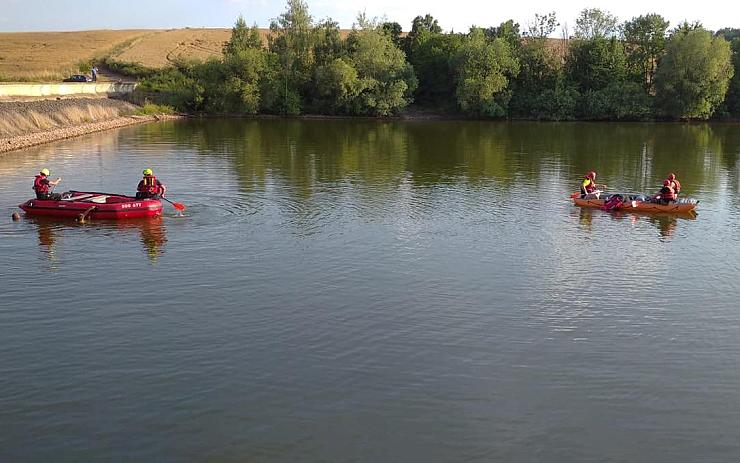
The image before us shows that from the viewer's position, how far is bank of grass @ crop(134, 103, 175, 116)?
8228 centimetres

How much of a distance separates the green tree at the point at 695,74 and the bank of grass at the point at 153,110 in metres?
59.7

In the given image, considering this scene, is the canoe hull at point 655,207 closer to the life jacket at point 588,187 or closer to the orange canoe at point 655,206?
the orange canoe at point 655,206

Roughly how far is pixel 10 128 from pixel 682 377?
168 ft

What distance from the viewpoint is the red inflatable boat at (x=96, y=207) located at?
1091 inches

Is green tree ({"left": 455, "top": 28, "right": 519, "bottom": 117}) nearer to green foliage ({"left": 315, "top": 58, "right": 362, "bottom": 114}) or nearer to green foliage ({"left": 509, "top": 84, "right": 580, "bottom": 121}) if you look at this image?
green foliage ({"left": 509, "top": 84, "right": 580, "bottom": 121})

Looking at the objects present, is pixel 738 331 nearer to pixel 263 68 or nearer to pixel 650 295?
pixel 650 295

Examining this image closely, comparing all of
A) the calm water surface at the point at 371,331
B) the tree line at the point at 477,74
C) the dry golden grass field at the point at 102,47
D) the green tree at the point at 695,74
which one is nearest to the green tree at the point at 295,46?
the tree line at the point at 477,74

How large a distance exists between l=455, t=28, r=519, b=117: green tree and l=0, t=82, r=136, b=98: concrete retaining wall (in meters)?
42.0

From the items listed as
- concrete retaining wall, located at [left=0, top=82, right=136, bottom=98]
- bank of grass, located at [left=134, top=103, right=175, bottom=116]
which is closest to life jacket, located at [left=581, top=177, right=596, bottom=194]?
concrete retaining wall, located at [left=0, top=82, right=136, bottom=98]

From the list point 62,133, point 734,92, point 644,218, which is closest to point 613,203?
point 644,218

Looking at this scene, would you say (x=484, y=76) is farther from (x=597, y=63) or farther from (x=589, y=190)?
(x=589, y=190)

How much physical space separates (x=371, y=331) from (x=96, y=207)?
15.4 metres

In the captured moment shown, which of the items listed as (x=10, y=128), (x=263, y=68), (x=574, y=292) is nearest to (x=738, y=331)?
(x=574, y=292)

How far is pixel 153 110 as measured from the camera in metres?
84.4
